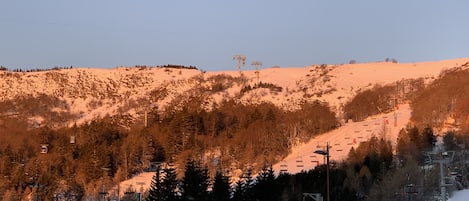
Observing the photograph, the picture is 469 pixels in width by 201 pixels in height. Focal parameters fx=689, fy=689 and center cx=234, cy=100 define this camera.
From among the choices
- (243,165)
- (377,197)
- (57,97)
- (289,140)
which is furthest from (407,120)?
(57,97)

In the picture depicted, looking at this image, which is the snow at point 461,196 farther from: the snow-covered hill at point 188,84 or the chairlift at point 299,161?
the snow-covered hill at point 188,84

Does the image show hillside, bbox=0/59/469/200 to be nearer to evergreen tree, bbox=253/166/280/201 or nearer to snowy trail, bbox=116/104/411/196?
snowy trail, bbox=116/104/411/196

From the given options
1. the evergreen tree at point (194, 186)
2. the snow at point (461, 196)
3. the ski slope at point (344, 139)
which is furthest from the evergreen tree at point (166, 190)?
the ski slope at point (344, 139)

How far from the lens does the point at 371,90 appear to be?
119875mm

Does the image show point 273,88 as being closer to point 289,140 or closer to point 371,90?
point 371,90

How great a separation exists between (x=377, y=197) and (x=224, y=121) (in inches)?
2355

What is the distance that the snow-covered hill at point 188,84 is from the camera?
130m

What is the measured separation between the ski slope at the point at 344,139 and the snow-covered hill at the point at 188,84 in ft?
67.4

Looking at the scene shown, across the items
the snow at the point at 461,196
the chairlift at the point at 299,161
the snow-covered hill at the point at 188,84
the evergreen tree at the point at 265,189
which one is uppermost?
the snow-covered hill at the point at 188,84

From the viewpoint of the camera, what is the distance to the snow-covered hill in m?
130

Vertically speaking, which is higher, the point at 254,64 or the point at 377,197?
the point at 254,64

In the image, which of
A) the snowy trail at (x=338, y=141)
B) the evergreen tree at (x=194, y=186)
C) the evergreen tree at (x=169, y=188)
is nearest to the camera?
the evergreen tree at (x=169, y=188)

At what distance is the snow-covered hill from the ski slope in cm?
2055

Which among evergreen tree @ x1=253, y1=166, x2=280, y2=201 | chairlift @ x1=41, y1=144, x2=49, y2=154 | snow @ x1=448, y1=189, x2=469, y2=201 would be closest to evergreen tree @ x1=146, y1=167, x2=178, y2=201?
evergreen tree @ x1=253, y1=166, x2=280, y2=201
